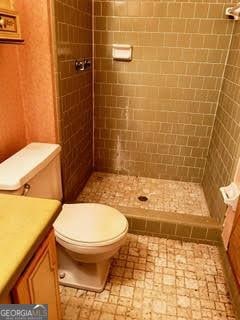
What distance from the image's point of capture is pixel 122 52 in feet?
7.41

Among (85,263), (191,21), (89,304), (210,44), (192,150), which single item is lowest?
(89,304)

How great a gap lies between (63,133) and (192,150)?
4.47 feet

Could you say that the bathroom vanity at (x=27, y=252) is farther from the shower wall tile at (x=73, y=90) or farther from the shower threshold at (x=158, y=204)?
the shower threshold at (x=158, y=204)

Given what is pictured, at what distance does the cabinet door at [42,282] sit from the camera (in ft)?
2.33

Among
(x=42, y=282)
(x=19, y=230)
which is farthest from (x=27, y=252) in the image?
(x=42, y=282)

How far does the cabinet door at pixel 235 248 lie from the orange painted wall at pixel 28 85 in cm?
130

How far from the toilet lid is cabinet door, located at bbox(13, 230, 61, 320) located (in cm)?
35

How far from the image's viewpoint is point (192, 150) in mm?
2533

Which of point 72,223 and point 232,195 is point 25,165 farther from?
point 232,195

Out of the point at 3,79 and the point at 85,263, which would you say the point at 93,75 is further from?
the point at 85,263

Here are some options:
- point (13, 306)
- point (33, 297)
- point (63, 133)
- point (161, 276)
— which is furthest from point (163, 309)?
point (63, 133)

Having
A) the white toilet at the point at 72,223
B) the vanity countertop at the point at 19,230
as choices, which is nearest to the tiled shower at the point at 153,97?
the white toilet at the point at 72,223

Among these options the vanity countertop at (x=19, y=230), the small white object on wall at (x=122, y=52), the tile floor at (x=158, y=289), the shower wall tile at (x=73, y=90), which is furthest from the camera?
the small white object on wall at (x=122, y=52)

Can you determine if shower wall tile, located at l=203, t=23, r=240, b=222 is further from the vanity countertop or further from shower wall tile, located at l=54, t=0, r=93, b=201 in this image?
the vanity countertop
